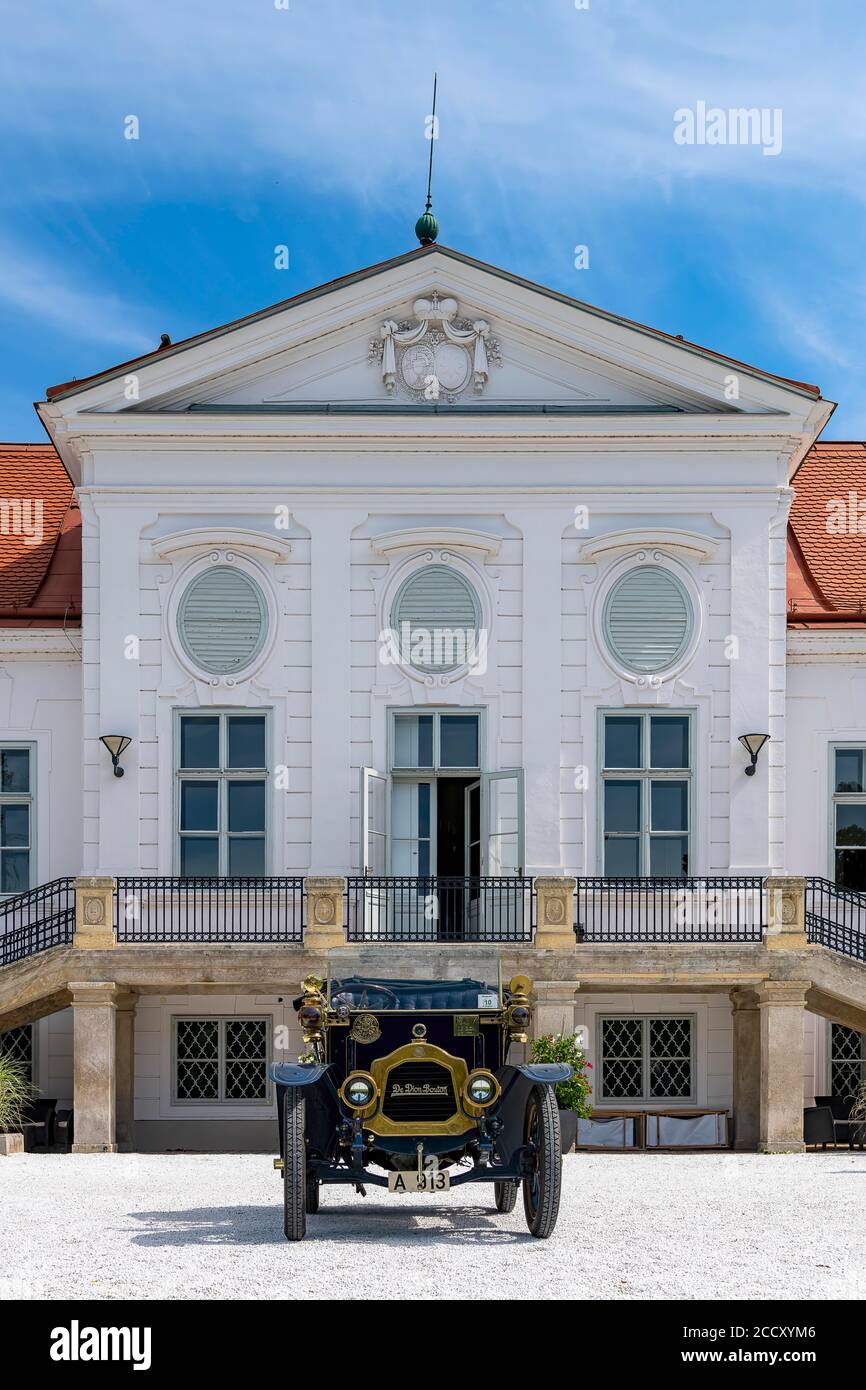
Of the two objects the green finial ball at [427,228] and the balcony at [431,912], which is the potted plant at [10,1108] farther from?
the green finial ball at [427,228]

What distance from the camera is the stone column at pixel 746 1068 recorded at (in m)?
23.2

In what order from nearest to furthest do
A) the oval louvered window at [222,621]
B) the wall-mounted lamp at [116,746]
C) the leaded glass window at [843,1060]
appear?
the wall-mounted lamp at [116,746]
the oval louvered window at [222,621]
the leaded glass window at [843,1060]

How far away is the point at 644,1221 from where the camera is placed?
47.3ft

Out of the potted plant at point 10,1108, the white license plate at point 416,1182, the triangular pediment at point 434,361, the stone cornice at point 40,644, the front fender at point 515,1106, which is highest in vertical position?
the triangular pediment at point 434,361

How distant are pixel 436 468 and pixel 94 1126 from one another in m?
9.83

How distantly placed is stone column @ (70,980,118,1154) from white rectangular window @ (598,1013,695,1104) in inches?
270

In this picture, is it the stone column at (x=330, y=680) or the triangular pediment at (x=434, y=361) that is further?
the triangular pediment at (x=434, y=361)

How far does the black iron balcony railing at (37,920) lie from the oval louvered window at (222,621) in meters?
3.65

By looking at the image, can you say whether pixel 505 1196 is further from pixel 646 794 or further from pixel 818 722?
pixel 818 722

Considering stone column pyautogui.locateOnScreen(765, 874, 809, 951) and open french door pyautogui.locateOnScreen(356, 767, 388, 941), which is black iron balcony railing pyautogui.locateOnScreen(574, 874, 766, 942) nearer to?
stone column pyautogui.locateOnScreen(765, 874, 809, 951)

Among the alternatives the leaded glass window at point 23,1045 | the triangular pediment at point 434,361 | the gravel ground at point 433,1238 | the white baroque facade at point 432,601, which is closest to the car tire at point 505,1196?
the gravel ground at point 433,1238

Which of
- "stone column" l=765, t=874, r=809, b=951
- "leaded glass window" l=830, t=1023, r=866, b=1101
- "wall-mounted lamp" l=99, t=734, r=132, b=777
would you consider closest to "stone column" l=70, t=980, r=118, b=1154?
"wall-mounted lamp" l=99, t=734, r=132, b=777

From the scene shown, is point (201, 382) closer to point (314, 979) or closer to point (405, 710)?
point (405, 710)

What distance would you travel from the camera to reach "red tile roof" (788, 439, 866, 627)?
26.2m
